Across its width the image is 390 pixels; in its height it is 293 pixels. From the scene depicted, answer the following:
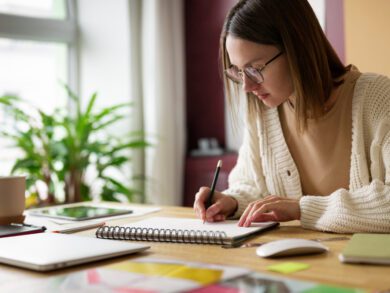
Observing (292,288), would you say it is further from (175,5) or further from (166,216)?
(175,5)

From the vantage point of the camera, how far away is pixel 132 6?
3889 mm

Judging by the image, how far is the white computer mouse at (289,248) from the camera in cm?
105

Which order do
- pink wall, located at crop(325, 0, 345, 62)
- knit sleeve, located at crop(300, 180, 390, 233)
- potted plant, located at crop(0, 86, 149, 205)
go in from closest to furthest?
knit sleeve, located at crop(300, 180, 390, 233), pink wall, located at crop(325, 0, 345, 62), potted plant, located at crop(0, 86, 149, 205)

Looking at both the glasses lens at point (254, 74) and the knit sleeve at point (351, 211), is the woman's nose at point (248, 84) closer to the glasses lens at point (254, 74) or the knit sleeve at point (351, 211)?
the glasses lens at point (254, 74)

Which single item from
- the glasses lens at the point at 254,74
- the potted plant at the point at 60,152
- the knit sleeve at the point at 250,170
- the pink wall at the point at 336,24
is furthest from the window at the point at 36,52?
the glasses lens at the point at 254,74

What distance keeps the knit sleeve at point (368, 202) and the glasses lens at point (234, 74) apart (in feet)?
1.25

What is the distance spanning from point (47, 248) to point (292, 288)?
1.68 feet

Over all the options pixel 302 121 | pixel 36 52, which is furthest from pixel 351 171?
pixel 36 52

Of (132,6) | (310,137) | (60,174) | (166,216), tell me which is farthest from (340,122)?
(132,6)

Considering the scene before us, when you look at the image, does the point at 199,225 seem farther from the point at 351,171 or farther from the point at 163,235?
the point at 351,171

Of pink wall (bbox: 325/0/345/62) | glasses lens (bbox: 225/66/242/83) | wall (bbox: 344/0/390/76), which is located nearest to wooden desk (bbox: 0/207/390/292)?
glasses lens (bbox: 225/66/242/83)

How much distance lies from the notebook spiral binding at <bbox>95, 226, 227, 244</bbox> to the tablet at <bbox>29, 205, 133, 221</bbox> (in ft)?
1.04

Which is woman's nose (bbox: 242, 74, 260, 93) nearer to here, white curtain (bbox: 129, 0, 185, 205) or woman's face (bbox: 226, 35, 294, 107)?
woman's face (bbox: 226, 35, 294, 107)

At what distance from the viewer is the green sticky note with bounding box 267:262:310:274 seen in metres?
0.96
